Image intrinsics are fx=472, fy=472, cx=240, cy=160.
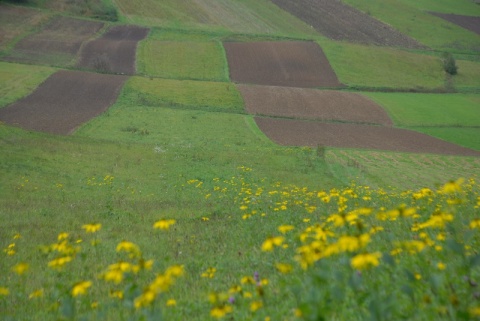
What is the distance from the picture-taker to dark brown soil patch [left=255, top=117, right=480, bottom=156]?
121ft

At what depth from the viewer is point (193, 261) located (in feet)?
28.2

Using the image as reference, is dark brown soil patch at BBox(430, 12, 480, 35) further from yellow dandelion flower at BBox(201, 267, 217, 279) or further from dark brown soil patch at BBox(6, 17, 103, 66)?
yellow dandelion flower at BBox(201, 267, 217, 279)

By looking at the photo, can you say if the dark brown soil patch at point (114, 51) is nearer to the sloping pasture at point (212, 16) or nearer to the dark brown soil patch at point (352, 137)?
the sloping pasture at point (212, 16)

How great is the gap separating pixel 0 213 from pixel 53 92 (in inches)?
1373

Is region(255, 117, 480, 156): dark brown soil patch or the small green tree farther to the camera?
the small green tree

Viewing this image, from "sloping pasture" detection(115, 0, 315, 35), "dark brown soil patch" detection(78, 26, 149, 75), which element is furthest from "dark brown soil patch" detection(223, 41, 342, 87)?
"dark brown soil patch" detection(78, 26, 149, 75)

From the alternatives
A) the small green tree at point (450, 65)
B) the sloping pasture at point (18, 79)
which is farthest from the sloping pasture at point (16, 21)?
the small green tree at point (450, 65)

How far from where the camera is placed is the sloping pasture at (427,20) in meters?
81.6

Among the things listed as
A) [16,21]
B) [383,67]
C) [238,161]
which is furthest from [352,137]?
[16,21]

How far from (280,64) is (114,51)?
22315 mm

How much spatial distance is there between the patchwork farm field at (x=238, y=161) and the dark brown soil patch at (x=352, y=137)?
0.29m

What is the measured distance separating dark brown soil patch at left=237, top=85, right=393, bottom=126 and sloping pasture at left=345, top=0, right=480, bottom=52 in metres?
35.3

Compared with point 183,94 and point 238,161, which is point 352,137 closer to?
point 238,161

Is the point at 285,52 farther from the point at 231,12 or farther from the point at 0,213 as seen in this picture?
the point at 0,213
